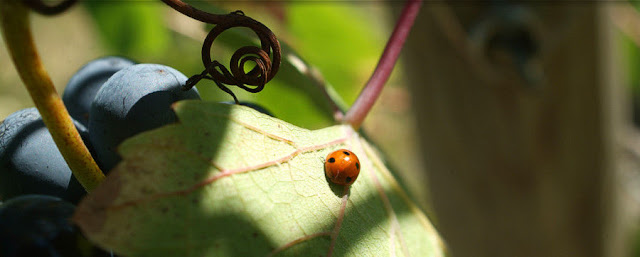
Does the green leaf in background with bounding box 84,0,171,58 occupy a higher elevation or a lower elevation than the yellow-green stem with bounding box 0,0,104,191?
lower

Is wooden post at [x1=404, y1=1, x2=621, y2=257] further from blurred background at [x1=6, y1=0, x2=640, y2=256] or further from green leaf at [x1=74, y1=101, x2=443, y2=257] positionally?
green leaf at [x1=74, y1=101, x2=443, y2=257]

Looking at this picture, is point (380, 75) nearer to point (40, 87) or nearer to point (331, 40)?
point (40, 87)

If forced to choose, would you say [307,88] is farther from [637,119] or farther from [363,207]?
[637,119]

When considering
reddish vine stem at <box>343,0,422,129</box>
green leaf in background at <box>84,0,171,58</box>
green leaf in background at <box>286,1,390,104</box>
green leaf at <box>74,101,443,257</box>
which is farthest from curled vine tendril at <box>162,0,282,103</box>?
green leaf in background at <box>286,1,390,104</box>

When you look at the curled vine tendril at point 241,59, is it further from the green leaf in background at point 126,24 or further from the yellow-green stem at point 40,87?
the green leaf in background at point 126,24

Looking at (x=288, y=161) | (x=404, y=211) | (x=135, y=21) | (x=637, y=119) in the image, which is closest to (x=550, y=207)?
(x=404, y=211)

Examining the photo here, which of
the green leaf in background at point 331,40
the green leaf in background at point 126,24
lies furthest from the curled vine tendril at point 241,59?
the green leaf in background at point 331,40

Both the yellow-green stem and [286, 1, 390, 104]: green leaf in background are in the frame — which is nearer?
the yellow-green stem
